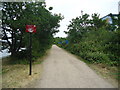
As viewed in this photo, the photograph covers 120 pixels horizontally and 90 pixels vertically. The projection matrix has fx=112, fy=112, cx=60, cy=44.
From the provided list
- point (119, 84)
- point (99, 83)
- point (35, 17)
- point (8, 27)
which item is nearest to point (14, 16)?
point (8, 27)

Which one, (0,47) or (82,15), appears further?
(82,15)

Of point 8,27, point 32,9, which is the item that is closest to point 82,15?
point 32,9

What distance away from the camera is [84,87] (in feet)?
14.0

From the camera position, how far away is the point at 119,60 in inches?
315

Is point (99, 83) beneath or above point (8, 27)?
beneath

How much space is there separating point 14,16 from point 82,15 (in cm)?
1154

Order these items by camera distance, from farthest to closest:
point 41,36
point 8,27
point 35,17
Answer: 1. point 41,36
2. point 8,27
3. point 35,17

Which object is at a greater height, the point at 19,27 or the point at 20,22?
the point at 20,22

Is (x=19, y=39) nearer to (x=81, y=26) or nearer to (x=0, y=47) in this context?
(x=0, y=47)

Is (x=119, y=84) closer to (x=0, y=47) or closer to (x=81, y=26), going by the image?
(x=0, y=47)

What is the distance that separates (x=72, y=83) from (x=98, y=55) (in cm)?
487

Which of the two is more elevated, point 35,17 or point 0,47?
point 35,17

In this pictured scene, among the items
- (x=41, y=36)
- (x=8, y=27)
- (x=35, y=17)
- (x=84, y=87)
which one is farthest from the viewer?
(x=41, y=36)

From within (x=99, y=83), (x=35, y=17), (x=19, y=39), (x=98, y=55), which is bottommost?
(x=99, y=83)
